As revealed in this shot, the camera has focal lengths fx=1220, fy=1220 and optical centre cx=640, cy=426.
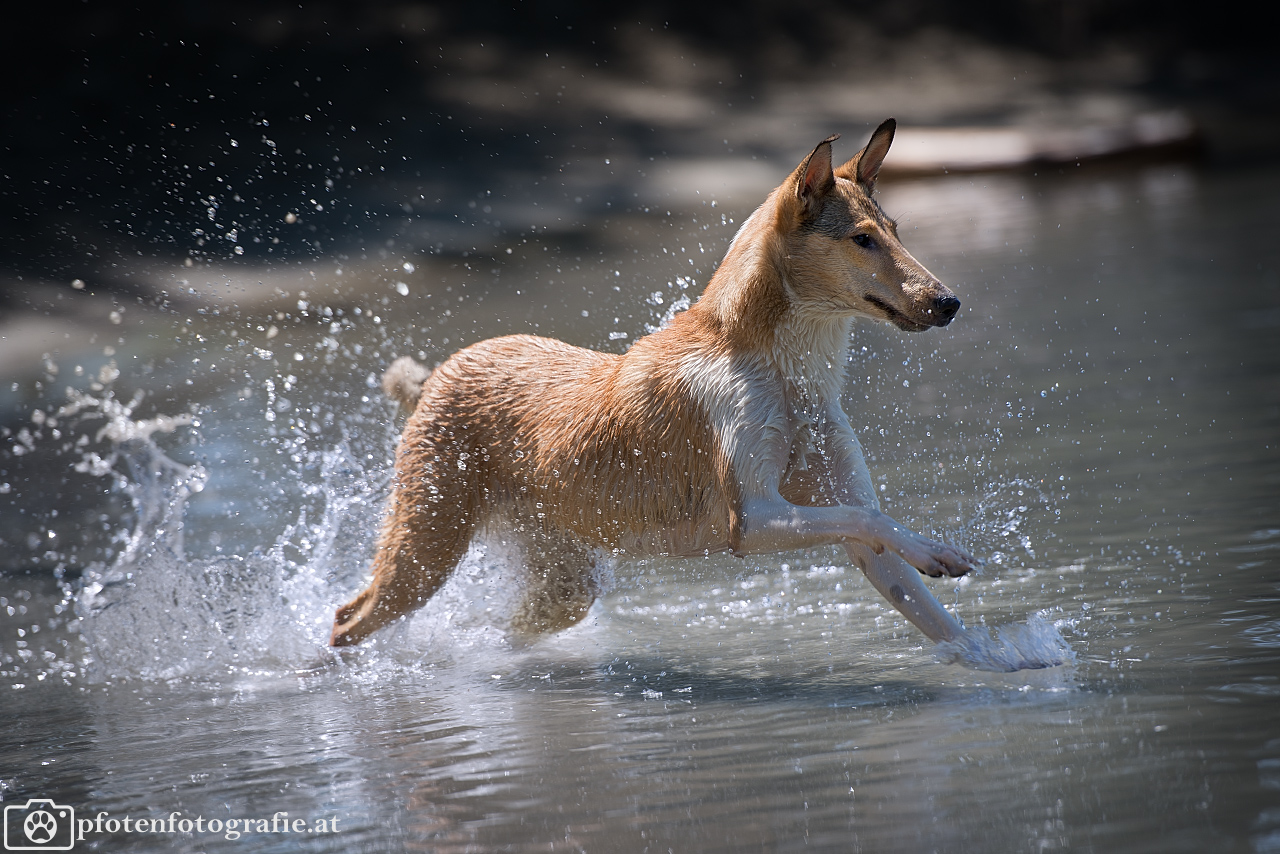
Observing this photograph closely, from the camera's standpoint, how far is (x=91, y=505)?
8.13 meters

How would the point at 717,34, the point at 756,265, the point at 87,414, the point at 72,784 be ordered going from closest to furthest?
the point at 72,784 < the point at 756,265 < the point at 87,414 < the point at 717,34

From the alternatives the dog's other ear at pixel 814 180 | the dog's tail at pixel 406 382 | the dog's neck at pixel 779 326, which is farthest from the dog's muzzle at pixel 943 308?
the dog's tail at pixel 406 382

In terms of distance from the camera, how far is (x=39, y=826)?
3.81 meters

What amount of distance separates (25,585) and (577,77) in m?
21.8

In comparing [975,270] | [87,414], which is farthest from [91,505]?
[975,270]

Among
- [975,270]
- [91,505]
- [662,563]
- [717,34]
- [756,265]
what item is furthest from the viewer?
[717,34]

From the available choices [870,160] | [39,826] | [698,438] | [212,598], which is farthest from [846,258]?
[212,598]

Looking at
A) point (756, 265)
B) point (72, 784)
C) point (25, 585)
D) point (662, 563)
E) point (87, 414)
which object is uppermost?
point (87, 414)

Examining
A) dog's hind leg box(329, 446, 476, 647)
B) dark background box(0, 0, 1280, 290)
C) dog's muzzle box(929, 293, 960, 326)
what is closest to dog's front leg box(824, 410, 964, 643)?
dog's muzzle box(929, 293, 960, 326)

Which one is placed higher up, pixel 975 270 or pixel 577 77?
pixel 577 77

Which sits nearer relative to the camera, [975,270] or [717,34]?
[975,270]

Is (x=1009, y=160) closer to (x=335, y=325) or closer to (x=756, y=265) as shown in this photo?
(x=335, y=325)

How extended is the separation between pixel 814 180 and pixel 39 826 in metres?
3.32

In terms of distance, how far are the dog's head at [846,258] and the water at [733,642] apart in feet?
4.17
